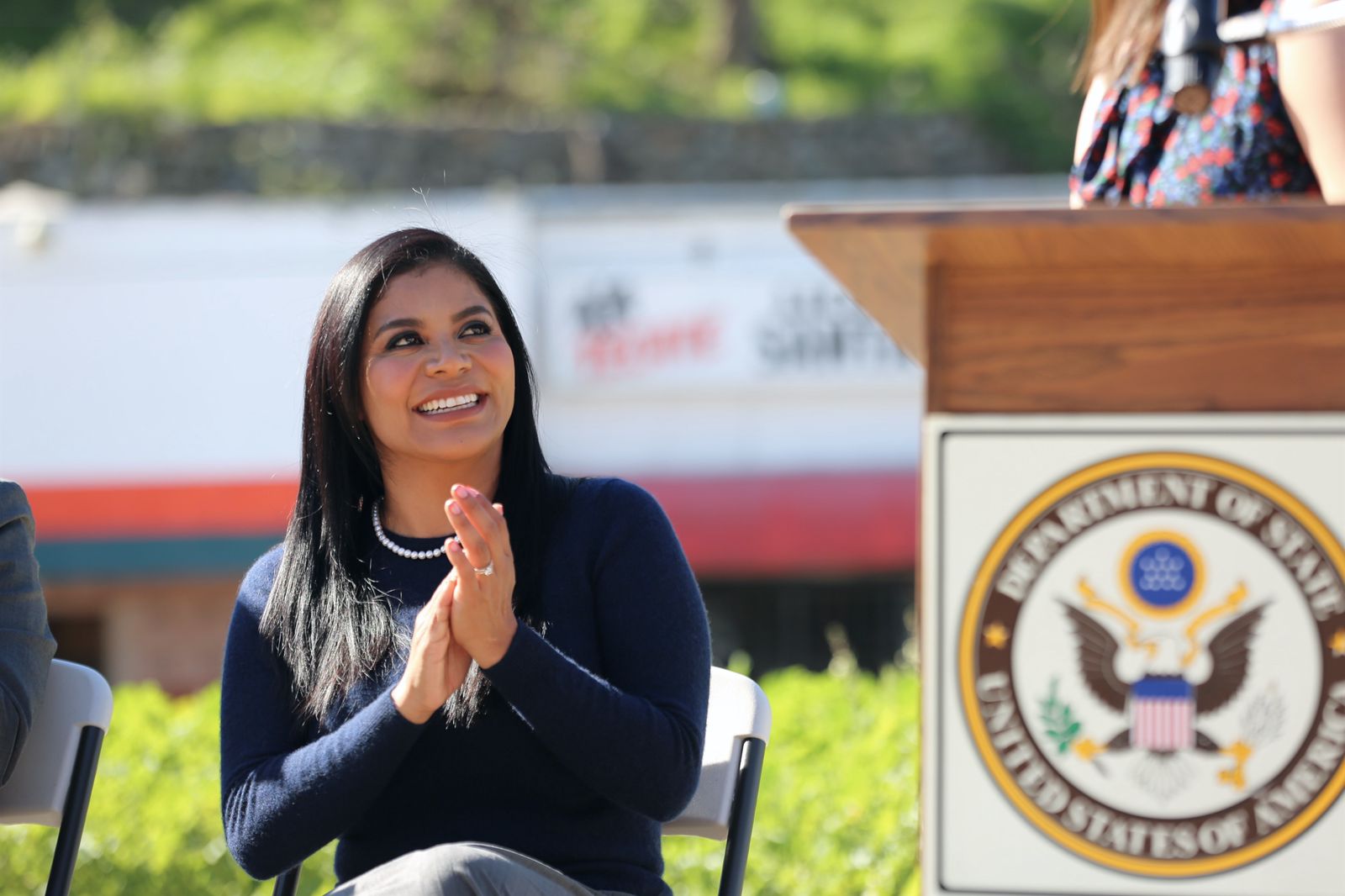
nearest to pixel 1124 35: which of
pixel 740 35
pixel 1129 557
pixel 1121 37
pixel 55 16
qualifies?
pixel 1121 37

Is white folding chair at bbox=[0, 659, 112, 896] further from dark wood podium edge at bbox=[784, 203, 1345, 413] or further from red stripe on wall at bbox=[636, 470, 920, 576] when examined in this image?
red stripe on wall at bbox=[636, 470, 920, 576]

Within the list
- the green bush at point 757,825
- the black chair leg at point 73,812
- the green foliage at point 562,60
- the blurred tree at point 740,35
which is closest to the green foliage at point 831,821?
the green bush at point 757,825

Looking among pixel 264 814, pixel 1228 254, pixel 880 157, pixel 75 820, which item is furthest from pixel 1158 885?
pixel 880 157

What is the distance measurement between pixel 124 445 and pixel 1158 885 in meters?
11.5

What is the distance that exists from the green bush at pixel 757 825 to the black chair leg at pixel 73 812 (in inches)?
46.3

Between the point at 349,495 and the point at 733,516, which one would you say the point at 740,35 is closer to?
the point at 733,516

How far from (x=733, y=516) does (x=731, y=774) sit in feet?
31.5

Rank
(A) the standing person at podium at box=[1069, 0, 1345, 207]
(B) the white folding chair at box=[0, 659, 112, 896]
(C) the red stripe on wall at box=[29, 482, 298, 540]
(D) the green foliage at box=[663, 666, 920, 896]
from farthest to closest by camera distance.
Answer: (C) the red stripe on wall at box=[29, 482, 298, 540] → (D) the green foliage at box=[663, 666, 920, 896] → (B) the white folding chair at box=[0, 659, 112, 896] → (A) the standing person at podium at box=[1069, 0, 1345, 207]

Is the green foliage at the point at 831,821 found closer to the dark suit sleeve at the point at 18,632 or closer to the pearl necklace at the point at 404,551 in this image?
the pearl necklace at the point at 404,551

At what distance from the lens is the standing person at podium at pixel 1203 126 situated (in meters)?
1.94

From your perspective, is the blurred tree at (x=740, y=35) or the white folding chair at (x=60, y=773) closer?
the white folding chair at (x=60, y=773)

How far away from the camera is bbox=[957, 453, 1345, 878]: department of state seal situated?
4.90 feet

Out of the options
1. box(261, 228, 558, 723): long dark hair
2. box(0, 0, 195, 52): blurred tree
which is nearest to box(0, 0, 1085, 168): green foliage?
box(0, 0, 195, 52): blurred tree

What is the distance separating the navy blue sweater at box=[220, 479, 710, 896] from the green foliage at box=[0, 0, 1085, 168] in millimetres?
14987
